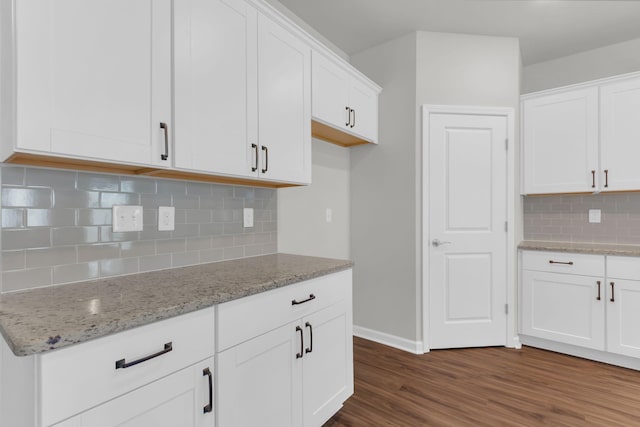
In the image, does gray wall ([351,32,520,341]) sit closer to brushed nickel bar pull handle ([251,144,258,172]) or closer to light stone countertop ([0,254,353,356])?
light stone countertop ([0,254,353,356])

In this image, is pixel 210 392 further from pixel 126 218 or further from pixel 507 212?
pixel 507 212

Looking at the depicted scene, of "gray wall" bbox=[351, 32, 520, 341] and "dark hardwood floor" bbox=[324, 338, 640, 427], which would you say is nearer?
"dark hardwood floor" bbox=[324, 338, 640, 427]

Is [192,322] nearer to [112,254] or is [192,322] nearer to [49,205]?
[112,254]

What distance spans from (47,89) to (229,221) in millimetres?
1083

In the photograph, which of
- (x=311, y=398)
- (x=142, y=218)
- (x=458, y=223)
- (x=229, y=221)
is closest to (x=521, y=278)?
(x=458, y=223)

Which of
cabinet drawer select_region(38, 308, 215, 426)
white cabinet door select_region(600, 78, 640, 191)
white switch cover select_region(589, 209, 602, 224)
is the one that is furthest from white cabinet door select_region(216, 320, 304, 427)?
white switch cover select_region(589, 209, 602, 224)

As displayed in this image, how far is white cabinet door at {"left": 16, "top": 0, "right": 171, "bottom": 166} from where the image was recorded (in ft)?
3.19

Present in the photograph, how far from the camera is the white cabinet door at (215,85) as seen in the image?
1.36 m

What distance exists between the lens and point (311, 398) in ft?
5.29

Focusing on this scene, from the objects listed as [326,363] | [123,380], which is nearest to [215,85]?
[123,380]

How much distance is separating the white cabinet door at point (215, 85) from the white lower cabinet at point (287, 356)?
0.67 m

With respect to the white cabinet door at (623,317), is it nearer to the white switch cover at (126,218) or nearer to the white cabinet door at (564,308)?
the white cabinet door at (564,308)

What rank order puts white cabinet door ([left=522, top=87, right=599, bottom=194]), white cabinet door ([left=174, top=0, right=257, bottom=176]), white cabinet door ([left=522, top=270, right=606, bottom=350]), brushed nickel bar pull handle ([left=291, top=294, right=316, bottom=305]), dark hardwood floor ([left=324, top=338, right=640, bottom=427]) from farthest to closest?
white cabinet door ([left=522, top=87, right=599, bottom=194]), white cabinet door ([left=522, top=270, right=606, bottom=350]), dark hardwood floor ([left=324, top=338, right=640, bottom=427]), brushed nickel bar pull handle ([left=291, top=294, right=316, bottom=305]), white cabinet door ([left=174, top=0, right=257, bottom=176])

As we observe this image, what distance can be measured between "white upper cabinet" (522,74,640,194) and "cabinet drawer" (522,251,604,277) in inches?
23.3
